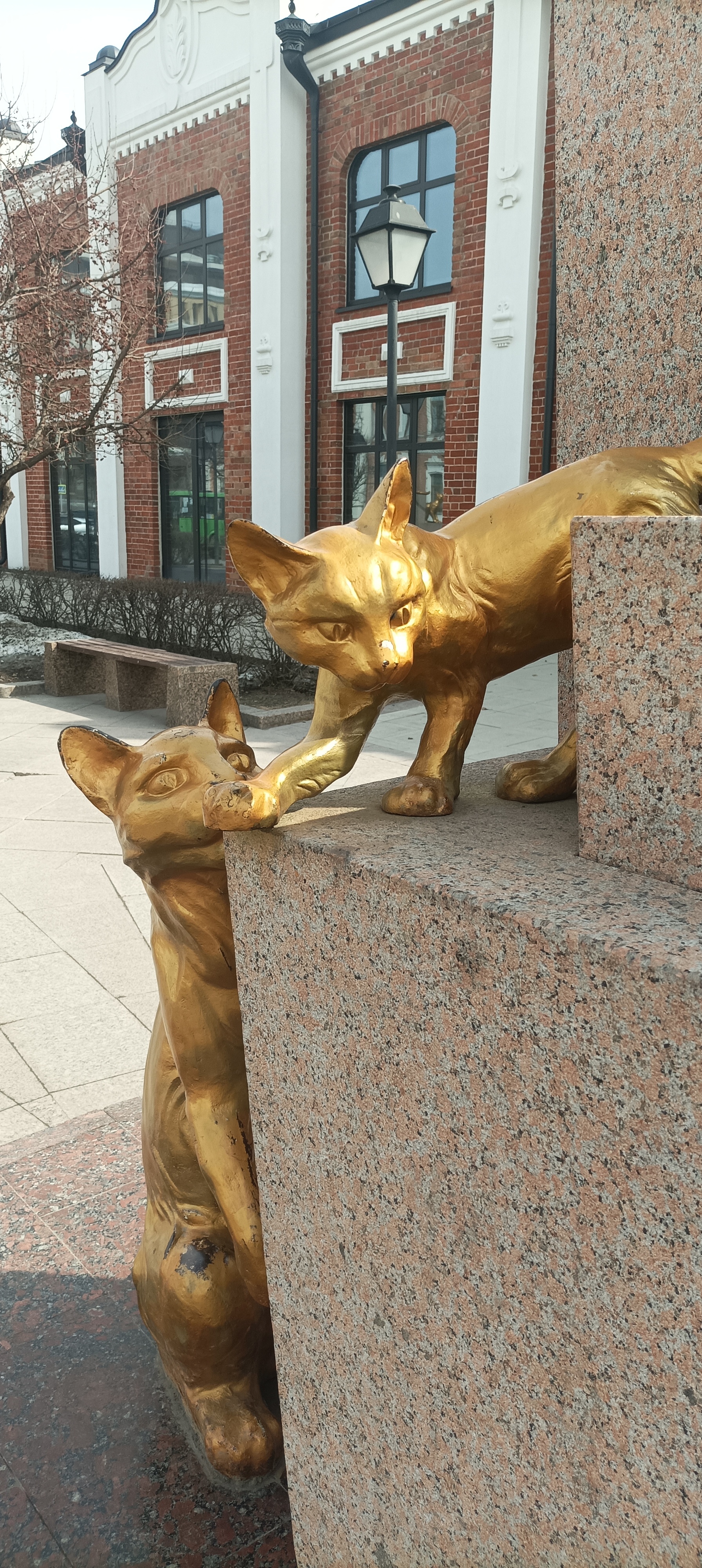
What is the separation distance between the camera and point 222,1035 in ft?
5.43

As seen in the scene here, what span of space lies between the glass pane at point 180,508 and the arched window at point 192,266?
1650mm

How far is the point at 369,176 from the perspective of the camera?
1334cm

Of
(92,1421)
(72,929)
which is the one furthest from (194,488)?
(92,1421)

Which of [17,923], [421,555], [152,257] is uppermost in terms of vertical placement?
[152,257]

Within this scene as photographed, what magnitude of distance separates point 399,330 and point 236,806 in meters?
12.7

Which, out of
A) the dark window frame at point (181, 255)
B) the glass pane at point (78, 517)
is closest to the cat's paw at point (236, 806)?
the dark window frame at point (181, 255)

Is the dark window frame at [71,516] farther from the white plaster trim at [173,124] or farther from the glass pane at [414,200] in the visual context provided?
the glass pane at [414,200]

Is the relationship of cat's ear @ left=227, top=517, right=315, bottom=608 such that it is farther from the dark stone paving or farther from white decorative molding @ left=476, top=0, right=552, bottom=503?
white decorative molding @ left=476, top=0, right=552, bottom=503

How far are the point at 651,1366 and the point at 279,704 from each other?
365 inches

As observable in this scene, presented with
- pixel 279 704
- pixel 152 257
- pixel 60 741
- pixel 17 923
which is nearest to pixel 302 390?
pixel 152 257

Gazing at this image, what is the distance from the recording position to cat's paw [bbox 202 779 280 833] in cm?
132

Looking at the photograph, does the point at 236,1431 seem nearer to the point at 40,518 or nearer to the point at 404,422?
the point at 404,422

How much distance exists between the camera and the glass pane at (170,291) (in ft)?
52.6

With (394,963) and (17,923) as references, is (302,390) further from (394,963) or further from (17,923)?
(394,963)
